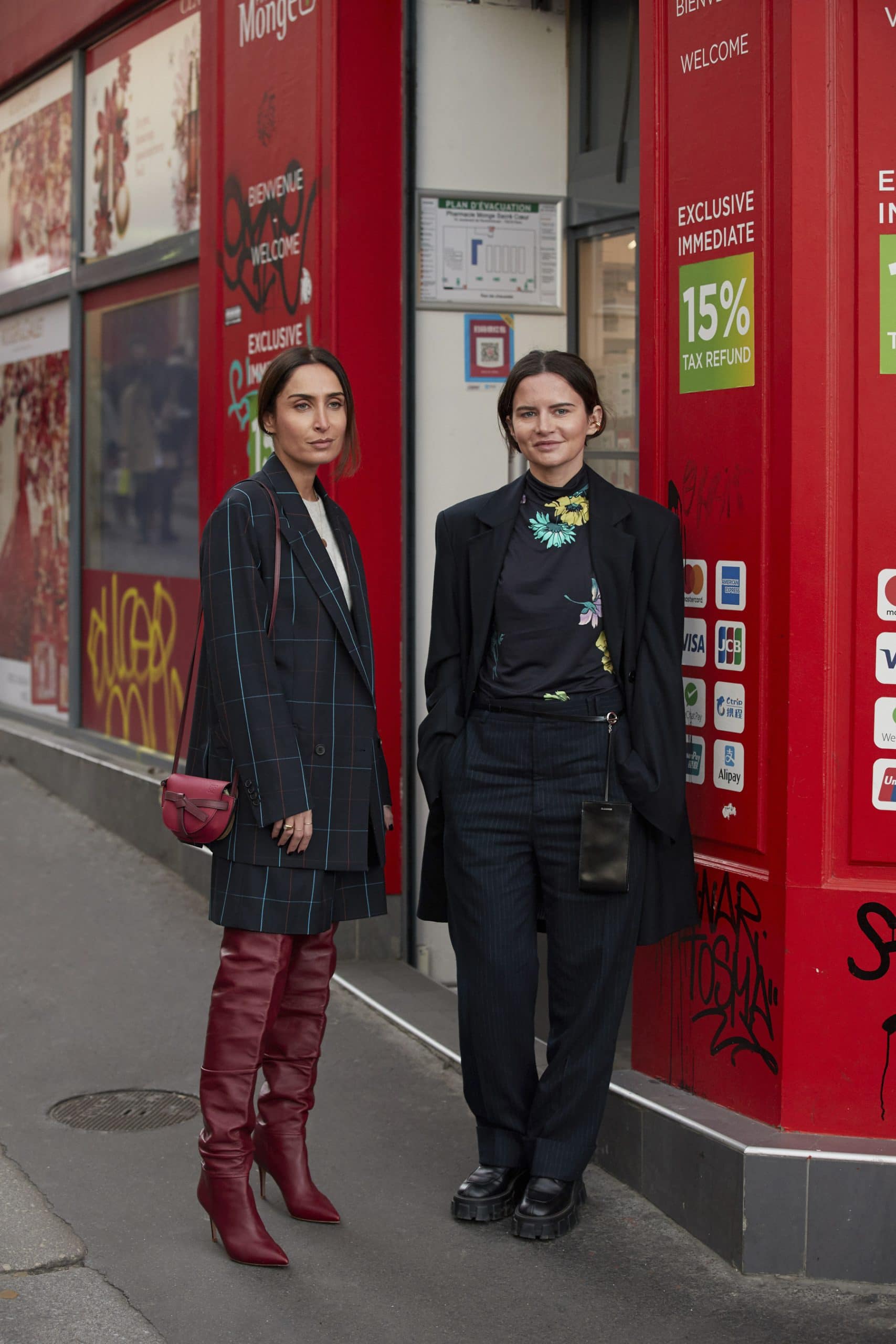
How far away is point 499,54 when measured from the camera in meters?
5.96

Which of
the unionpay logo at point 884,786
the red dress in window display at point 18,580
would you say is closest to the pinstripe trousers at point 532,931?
the unionpay logo at point 884,786

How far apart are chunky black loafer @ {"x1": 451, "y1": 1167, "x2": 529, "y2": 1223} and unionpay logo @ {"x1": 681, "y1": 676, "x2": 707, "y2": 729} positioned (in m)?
1.14

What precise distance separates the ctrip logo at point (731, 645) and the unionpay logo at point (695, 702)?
0.29 feet

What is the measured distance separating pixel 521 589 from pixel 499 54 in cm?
285

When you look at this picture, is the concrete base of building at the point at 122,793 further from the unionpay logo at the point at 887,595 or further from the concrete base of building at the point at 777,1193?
the unionpay logo at the point at 887,595

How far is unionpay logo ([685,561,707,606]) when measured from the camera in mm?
4027

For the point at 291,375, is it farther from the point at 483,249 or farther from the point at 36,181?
the point at 36,181

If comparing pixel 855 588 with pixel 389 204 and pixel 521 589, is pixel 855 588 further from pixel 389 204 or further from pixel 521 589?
pixel 389 204

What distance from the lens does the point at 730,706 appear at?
3.95 metres

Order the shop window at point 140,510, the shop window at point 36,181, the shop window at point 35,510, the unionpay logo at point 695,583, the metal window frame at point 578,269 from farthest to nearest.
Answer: the shop window at point 35,510 < the shop window at point 36,181 < the shop window at point 140,510 < the metal window frame at point 578,269 < the unionpay logo at point 695,583

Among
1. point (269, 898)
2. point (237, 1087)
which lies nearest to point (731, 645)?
point (269, 898)

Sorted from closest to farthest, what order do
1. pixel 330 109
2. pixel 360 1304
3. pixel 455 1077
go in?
1. pixel 360 1304
2. pixel 455 1077
3. pixel 330 109

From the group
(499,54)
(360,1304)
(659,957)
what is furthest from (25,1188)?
(499,54)

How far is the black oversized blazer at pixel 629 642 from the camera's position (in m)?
3.82
